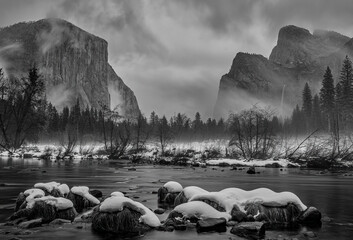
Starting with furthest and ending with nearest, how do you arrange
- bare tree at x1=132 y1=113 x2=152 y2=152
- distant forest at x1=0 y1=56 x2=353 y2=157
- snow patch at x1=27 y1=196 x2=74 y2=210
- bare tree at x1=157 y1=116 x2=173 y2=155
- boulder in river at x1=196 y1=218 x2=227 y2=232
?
bare tree at x1=132 y1=113 x2=152 y2=152
bare tree at x1=157 y1=116 x2=173 y2=155
distant forest at x1=0 y1=56 x2=353 y2=157
snow patch at x1=27 y1=196 x2=74 y2=210
boulder in river at x1=196 y1=218 x2=227 y2=232

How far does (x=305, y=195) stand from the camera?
21.2 m

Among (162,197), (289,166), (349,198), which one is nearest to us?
(162,197)

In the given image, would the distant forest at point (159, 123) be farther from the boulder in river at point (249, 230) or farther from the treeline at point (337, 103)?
the boulder in river at point (249, 230)

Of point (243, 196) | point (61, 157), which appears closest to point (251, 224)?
point (243, 196)

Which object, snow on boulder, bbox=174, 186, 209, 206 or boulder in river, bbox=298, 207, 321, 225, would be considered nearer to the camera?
boulder in river, bbox=298, 207, 321, 225

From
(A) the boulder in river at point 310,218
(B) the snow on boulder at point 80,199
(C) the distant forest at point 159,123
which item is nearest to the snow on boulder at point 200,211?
→ (A) the boulder in river at point 310,218

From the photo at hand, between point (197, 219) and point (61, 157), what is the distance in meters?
61.0

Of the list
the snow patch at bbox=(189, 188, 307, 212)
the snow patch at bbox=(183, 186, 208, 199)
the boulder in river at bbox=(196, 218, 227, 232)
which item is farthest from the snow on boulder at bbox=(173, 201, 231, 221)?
the snow patch at bbox=(183, 186, 208, 199)

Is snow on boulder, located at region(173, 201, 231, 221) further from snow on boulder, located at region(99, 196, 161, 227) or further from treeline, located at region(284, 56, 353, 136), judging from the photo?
treeline, located at region(284, 56, 353, 136)

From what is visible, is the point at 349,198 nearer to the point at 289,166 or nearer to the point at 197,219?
the point at 197,219

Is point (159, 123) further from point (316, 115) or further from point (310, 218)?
point (310, 218)

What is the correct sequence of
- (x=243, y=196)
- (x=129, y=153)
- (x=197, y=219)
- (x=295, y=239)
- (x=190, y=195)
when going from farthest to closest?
(x=129, y=153), (x=190, y=195), (x=243, y=196), (x=197, y=219), (x=295, y=239)

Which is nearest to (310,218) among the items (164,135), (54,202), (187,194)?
(187,194)

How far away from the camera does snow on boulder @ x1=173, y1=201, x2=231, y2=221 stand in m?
13.2
